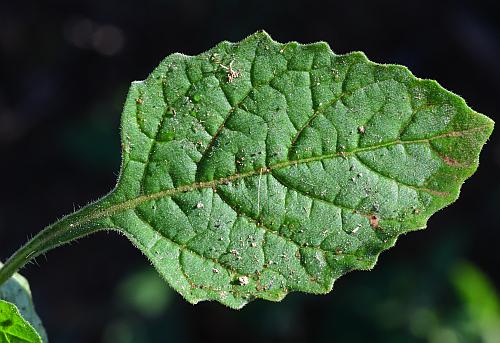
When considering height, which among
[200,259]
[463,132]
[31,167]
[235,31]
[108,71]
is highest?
[463,132]

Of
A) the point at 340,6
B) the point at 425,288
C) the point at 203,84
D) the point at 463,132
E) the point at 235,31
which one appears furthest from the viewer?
the point at 340,6

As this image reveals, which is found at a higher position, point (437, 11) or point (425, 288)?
point (437, 11)

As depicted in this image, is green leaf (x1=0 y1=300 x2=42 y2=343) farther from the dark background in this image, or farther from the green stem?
the dark background

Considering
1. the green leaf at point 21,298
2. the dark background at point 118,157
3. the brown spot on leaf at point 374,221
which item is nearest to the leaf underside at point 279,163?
the brown spot on leaf at point 374,221

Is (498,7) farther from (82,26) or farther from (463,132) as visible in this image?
(463,132)

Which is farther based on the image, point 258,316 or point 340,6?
point 340,6

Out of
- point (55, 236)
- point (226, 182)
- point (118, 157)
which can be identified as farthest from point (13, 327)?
point (118, 157)

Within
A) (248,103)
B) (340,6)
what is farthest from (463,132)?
(340,6)

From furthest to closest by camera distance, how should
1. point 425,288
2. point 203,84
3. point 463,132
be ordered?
point 425,288, point 203,84, point 463,132

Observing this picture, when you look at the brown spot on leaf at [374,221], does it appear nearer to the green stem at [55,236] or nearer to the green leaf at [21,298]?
the green stem at [55,236]
